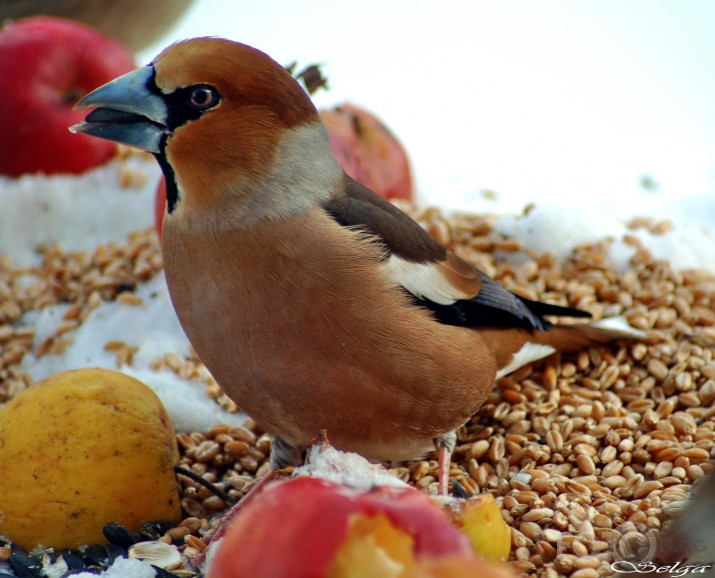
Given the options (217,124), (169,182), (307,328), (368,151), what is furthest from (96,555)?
(368,151)

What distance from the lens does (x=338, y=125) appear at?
255 centimetres

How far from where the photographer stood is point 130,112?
143 cm

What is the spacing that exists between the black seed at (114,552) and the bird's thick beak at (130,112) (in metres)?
0.68

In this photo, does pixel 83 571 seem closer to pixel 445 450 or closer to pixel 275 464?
pixel 275 464

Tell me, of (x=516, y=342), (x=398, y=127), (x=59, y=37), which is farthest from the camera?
(x=398, y=127)

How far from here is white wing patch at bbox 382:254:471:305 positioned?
5.16 ft

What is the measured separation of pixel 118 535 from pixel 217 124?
723 millimetres

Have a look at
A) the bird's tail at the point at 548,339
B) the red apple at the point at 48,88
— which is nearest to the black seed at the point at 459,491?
the bird's tail at the point at 548,339

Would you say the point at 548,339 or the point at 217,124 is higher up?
the point at 217,124

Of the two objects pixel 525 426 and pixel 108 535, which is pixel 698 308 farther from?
pixel 108 535

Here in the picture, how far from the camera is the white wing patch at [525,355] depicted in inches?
74.3

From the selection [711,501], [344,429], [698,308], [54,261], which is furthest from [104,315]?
[711,501]

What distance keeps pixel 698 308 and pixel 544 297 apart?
380mm

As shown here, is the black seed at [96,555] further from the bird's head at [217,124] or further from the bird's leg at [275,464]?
the bird's head at [217,124]
